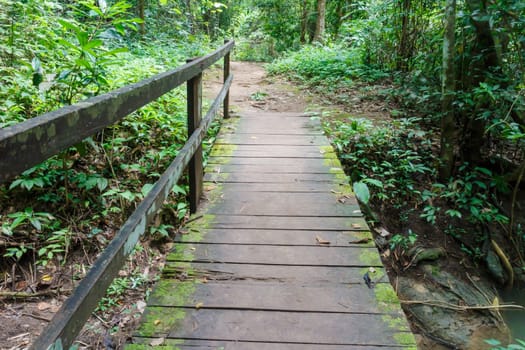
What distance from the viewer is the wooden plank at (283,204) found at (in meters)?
3.28

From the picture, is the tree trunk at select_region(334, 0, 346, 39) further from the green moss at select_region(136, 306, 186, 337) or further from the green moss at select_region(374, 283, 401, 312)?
the green moss at select_region(136, 306, 186, 337)

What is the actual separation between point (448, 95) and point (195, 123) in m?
3.23

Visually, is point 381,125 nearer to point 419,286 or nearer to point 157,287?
point 419,286

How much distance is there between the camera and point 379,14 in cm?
900

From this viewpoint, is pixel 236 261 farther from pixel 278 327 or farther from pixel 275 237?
pixel 278 327

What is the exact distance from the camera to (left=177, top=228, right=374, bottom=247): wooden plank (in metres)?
2.84

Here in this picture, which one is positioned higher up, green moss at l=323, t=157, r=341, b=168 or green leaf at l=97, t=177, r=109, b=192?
green moss at l=323, t=157, r=341, b=168

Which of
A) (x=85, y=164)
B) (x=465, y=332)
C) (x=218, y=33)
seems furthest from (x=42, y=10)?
(x=218, y=33)

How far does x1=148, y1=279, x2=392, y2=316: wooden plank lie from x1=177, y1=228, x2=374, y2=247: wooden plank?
465mm

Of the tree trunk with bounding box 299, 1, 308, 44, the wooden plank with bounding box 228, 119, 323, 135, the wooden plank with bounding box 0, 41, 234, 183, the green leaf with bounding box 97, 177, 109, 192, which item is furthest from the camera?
the tree trunk with bounding box 299, 1, 308, 44

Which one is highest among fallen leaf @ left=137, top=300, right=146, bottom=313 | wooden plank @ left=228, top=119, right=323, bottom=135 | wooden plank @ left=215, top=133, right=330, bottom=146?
wooden plank @ left=228, top=119, right=323, bottom=135

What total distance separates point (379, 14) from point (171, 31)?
6.48 m

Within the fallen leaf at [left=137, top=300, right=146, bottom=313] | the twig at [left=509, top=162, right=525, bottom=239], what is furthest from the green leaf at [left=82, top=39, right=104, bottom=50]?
the twig at [left=509, top=162, right=525, bottom=239]

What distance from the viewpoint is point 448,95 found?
15.8 feet
